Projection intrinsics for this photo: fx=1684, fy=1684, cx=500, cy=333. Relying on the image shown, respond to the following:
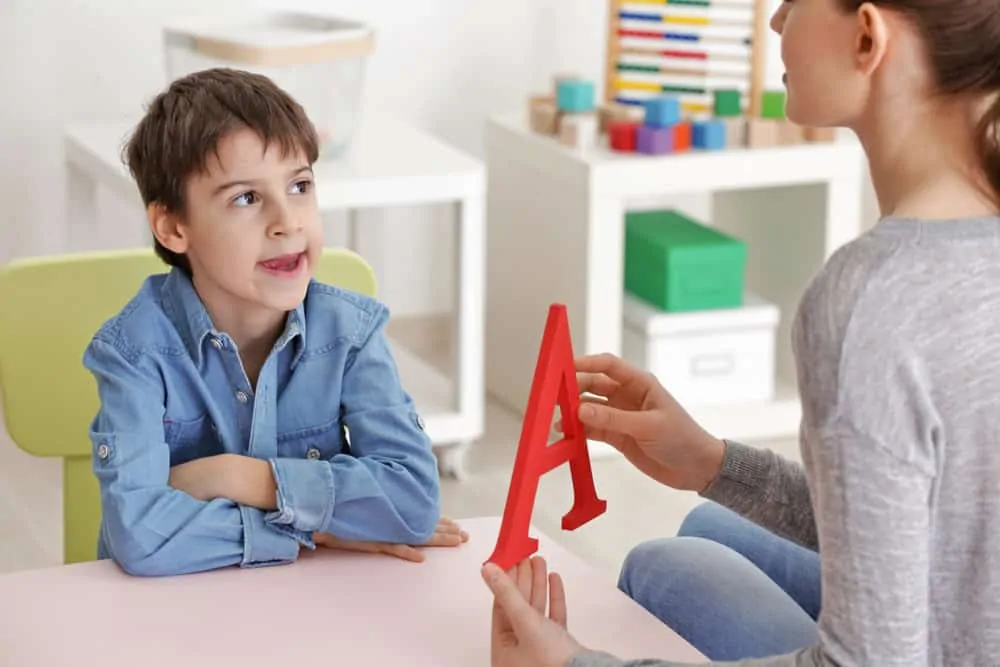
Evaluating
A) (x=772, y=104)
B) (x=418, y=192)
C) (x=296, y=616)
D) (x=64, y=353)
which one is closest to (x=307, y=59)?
(x=418, y=192)

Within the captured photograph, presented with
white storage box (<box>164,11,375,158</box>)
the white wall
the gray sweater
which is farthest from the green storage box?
the gray sweater

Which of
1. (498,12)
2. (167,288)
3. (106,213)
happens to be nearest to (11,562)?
(106,213)

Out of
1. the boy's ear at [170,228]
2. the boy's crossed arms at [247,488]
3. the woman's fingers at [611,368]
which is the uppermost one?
the boy's ear at [170,228]

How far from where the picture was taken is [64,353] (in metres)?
1.62

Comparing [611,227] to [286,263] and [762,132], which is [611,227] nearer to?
[762,132]

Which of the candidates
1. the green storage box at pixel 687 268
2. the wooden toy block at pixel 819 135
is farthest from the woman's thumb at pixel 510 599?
the wooden toy block at pixel 819 135

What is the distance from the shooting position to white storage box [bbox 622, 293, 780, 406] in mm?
3016

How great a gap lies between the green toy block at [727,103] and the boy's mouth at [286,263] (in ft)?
5.72

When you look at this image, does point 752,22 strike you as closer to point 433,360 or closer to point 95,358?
point 433,360

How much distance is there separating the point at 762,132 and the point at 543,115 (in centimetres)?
39

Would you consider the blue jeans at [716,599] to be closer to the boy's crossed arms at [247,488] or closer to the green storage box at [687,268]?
the boy's crossed arms at [247,488]

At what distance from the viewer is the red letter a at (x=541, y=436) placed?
1.10m

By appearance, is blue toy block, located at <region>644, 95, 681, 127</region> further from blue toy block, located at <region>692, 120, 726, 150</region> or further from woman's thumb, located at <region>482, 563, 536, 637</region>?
woman's thumb, located at <region>482, 563, 536, 637</region>

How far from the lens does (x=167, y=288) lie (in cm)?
142
